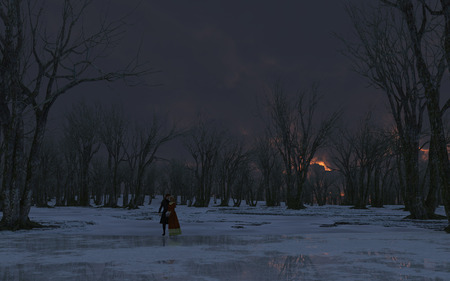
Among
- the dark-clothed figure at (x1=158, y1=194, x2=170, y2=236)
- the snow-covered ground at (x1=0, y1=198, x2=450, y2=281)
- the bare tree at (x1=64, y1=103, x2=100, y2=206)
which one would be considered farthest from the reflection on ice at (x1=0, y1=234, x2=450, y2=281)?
the bare tree at (x1=64, y1=103, x2=100, y2=206)

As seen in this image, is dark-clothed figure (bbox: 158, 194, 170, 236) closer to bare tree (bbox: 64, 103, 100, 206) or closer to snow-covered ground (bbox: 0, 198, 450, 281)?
snow-covered ground (bbox: 0, 198, 450, 281)

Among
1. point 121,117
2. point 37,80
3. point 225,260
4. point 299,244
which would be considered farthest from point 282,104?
point 225,260

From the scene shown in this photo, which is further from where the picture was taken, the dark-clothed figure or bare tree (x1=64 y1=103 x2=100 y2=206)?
bare tree (x1=64 y1=103 x2=100 y2=206)

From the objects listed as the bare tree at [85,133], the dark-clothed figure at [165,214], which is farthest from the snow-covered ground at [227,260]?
the bare tree at [85,133]

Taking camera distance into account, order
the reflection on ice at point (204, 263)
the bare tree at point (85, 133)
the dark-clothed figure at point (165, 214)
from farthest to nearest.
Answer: the bare tree at point (85, 133) < the dark-clothed figure at point (165, 214) < the reflection on ice at point (204, 263)

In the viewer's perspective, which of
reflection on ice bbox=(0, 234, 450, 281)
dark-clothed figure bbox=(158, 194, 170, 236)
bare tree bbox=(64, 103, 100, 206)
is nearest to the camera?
reflection on ice bbox=(0, 234, 450, 281)

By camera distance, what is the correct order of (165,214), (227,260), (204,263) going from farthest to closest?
(165,214) < (227,260) < (204,263)

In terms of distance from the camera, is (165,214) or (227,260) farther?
(165,214)

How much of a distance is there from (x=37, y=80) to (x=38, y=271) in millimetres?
12311

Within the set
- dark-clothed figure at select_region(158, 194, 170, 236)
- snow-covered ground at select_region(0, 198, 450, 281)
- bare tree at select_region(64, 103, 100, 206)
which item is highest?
bare tree at select_region(64, 103, 100, 206)

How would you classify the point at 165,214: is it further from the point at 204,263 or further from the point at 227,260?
the point at 204,263

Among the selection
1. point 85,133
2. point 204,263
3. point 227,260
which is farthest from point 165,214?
point 85,133

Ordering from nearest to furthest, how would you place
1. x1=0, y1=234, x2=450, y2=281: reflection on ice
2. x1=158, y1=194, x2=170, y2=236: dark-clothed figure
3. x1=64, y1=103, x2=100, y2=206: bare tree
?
1. x1=0, y1=234, x2=450, y2=281: reflection on ice
2. x1=158, y1=194, x2=170, y2=236: dark-clothed figure
3. x1=64, y1=103, x2=100, y2=206: bare tree

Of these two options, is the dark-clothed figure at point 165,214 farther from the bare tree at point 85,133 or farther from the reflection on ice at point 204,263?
the bare tree at point 85,133
